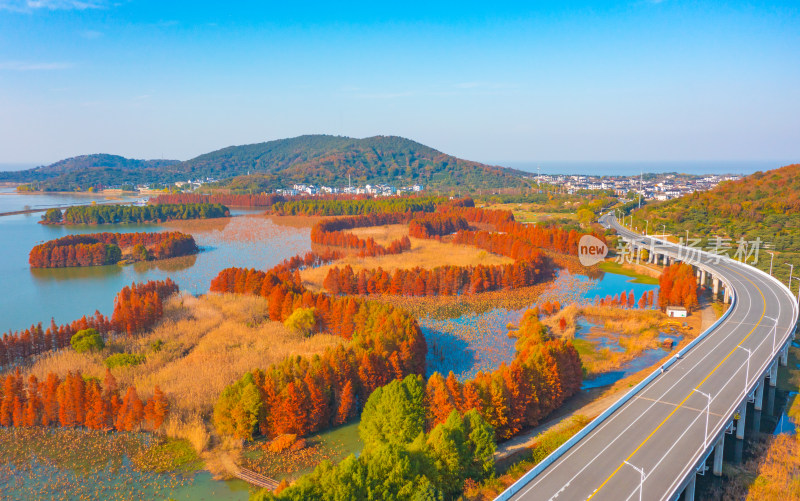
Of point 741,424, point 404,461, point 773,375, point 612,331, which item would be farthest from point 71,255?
point 773,375

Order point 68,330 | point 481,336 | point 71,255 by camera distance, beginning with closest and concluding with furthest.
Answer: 1. point 68,330
2. point 481,336
3. point 71,255

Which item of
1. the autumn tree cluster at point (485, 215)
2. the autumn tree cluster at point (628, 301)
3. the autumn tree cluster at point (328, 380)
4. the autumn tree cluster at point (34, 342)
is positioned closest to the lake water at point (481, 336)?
the autumn tree cluster at point (628, 301)

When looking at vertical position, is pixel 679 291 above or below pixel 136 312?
below

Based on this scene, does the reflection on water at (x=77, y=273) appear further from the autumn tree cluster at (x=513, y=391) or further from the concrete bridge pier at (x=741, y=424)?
the concrete bridge pier at (x=741, y=424)

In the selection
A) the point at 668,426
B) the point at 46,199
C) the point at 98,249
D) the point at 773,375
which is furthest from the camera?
the point at 46,199

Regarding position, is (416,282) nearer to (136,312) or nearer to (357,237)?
(136,312)

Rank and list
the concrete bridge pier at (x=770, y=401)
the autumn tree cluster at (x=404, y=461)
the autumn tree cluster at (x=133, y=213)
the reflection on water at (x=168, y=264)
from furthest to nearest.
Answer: the autumn tree cluster at (x=133, y=213) < the reflection on water at (x=168, y=264) < the concrete bridge pier at (x=770, y=401) < the autumn tree cluster at (x=404, y=461)

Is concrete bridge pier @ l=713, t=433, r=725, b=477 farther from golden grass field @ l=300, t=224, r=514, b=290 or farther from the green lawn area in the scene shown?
the green lawn area
